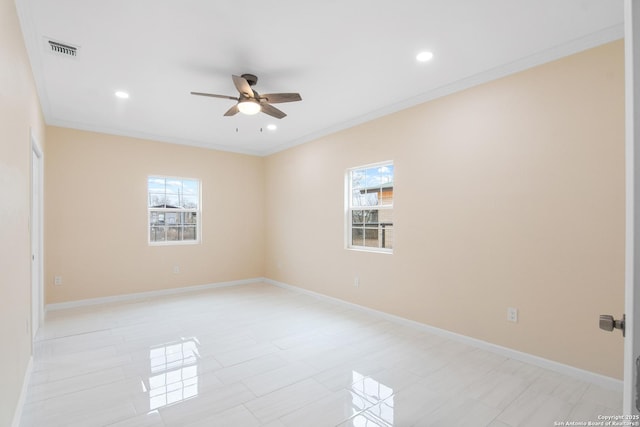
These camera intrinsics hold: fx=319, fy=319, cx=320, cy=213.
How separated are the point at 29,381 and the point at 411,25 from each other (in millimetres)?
3940

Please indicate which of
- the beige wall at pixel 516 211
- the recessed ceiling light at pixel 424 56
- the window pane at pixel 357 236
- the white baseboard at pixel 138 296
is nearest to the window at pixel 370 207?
the window pane at pixel 357 236

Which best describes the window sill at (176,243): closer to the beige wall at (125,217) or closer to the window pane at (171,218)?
the beige wall at (125,217)

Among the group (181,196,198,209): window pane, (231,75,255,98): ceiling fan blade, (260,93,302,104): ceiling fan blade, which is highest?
(231,75,255,98): ceiling fan blade

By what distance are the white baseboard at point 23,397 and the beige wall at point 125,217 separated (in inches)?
87.6

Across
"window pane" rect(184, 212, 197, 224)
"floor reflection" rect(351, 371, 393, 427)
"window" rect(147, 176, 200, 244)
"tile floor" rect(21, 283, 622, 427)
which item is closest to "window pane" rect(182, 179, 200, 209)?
"window" rect(147, 176, 200, 244)

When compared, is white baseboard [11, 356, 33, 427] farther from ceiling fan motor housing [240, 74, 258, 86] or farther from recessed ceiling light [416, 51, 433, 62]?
recessed ceiling light [416, 51, 433, 62]

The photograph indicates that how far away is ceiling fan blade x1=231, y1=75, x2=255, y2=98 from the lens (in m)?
2.70

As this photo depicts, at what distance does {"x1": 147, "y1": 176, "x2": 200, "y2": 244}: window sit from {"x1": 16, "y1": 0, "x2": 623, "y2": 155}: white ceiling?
5.44 feet

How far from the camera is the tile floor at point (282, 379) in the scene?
2.05 meters

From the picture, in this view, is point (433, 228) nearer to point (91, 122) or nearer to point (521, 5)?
point (521, 5)

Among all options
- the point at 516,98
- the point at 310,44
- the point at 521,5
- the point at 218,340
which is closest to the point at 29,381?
the point at 218,340

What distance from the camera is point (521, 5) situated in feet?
6.89

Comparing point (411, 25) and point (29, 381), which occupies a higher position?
point (411, 25)

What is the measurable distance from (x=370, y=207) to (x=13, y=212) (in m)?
3.48
